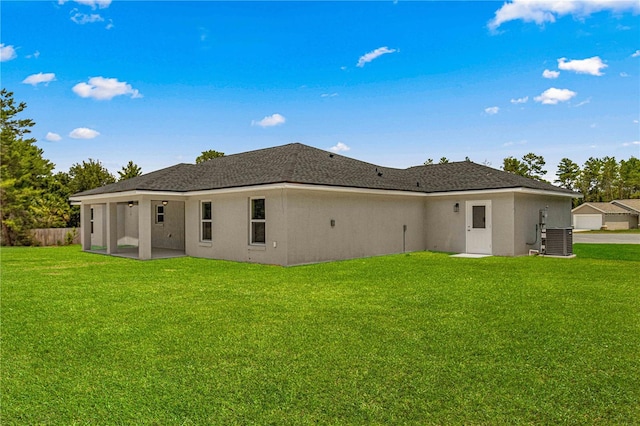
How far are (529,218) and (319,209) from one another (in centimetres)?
847

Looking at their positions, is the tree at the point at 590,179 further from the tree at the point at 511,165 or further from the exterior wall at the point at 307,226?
the exterior wall at the point at 307,226

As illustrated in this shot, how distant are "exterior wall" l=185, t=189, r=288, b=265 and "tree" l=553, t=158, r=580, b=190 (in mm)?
66583

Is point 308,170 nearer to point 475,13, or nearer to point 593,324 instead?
point 475,13

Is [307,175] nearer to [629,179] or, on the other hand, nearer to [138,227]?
[138,227]

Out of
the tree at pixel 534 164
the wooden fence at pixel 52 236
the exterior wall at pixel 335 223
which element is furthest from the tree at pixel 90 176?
the tree at pixel 534 164

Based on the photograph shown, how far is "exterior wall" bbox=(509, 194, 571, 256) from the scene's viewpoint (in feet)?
50.3

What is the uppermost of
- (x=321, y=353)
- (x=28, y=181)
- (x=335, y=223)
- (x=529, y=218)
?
(x=28, y=181)

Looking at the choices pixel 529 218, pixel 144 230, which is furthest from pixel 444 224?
pixel 144 230

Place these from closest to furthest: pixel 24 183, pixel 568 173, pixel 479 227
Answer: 1. pixel 479 227
2. pixel 24 183
3. pixel 568 173

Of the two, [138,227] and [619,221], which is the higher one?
[138,227]

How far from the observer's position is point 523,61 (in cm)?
1733

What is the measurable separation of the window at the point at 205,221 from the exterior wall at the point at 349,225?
4325 mm

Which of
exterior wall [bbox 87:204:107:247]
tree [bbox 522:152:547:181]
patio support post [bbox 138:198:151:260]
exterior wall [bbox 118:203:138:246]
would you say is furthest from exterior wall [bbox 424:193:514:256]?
tree [bbox 522:152:547:181]

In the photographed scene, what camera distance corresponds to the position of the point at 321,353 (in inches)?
181
